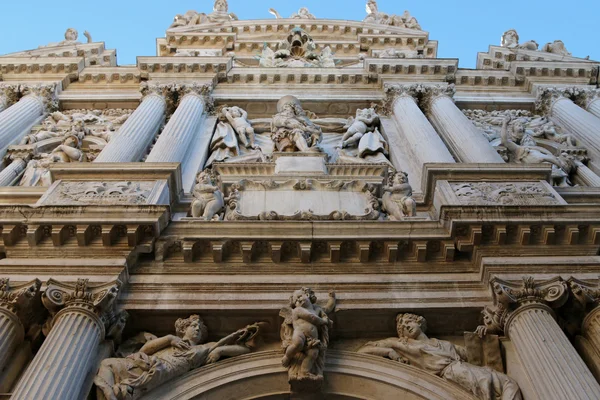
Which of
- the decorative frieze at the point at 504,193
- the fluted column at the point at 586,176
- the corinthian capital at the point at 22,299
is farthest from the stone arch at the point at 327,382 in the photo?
the fluted column at the point at 586,176

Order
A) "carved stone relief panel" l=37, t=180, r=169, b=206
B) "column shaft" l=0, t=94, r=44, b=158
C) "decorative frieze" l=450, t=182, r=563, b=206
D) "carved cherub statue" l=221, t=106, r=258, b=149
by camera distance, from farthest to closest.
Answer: "carved cherub statue" l=221, t=106, r=258, b=149 < "column shaft" l=0, t=94, r=44, b=158 < "decorative frieze" l=450, t=182, r=563, b=206 < "carved stone relief panel" l=37, t=180, r=169, b=206

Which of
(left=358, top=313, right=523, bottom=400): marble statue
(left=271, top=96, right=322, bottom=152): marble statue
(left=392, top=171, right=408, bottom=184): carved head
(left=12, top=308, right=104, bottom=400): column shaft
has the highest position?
(left=271, top=96, right=322, bottom=152): marble statue

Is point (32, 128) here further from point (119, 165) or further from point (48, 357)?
point (48, 357)

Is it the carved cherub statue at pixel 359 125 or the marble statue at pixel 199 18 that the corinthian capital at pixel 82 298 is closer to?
the carved cherub statue at pixel 359 125

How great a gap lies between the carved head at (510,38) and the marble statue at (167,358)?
60.0 ft

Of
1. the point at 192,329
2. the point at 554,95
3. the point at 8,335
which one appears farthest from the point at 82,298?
the point at 554,95

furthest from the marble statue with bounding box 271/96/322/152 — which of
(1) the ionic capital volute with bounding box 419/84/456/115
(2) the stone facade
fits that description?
(1) the ionic capital volute with bounding box 419/84/456/115

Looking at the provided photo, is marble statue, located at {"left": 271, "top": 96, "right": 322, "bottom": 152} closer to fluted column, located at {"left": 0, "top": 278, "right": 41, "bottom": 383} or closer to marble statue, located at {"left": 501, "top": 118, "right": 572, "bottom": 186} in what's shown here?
marble statue, located at {"left": 501, "top": 118, "right": 572, "bottom": 186}

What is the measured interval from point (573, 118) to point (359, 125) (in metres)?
5.52

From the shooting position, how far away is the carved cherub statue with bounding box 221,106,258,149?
15.4 metres

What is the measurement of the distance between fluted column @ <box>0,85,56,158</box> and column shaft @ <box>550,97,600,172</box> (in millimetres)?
13634

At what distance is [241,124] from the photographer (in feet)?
52.2

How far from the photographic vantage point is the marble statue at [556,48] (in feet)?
70.4

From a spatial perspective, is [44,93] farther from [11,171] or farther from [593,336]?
[593,336]
